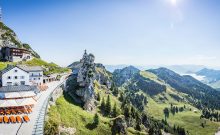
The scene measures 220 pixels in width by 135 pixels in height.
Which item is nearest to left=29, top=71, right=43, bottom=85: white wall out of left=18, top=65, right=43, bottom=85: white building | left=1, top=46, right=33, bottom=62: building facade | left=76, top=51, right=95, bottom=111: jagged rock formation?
left=18, top=65, right=43, bottom=85: white building

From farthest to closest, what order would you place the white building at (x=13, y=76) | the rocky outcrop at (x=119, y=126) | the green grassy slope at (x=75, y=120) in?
the rocky outcrop at (x=119, y=126) → the white building at (x=13, y=76) → the green grassy slope at (x=75, y=120)

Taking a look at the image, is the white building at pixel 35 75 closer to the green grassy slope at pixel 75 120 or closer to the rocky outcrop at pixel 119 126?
the green grassy slope at pixel 75 120

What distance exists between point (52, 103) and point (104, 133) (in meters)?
31.5

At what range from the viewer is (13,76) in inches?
4195

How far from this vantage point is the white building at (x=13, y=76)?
104m

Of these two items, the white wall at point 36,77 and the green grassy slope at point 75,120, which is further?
the white wall at point 36,77

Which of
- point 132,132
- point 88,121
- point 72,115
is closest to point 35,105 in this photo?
point 72,115

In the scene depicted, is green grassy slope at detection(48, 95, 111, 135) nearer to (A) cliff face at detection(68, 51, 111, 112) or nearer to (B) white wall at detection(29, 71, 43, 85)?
(A) cliff face at detection(68, 51, 111, 112)

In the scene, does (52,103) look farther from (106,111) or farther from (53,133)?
(106,111)

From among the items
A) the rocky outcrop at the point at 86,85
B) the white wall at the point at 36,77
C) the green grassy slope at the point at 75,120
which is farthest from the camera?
the rocky outcrop at the point at 86,85

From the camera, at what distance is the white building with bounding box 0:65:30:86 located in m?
104

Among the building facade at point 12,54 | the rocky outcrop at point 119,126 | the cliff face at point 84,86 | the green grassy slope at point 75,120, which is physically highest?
the building facade at point 12,54

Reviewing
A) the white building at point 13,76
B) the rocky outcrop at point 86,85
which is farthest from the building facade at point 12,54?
the white building at point 13,76

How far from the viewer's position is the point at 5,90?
86500 millimetres
